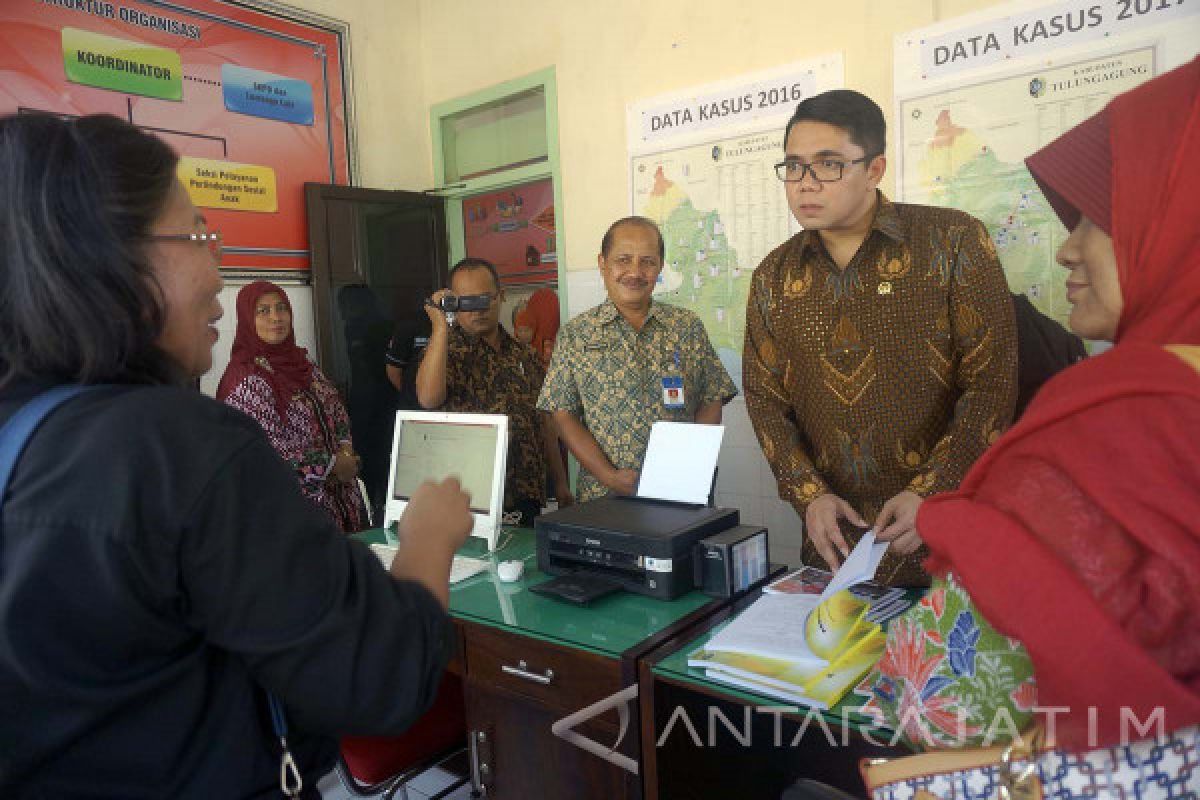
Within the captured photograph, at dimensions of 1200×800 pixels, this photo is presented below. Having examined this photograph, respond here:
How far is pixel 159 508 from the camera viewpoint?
0.69 metres

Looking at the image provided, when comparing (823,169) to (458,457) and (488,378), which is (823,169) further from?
(488,378)

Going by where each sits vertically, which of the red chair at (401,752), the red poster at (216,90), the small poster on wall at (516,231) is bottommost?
the red chair at (401,752)

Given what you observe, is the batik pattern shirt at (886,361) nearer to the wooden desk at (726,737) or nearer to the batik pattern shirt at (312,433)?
the wooden desk at (726,737)

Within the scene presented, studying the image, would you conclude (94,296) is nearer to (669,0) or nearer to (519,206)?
(669,0)

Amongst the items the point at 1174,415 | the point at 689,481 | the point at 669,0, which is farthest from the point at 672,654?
the point at 669,0

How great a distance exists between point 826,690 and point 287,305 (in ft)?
9.34

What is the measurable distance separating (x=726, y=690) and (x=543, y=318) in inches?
122

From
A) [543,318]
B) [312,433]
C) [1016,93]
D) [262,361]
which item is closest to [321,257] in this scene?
[262,361]

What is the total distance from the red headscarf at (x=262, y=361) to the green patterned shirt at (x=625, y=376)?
1.14 meters

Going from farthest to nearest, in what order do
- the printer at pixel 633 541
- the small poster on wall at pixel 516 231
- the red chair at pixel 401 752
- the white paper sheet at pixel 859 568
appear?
the small poster on wall at pixel 516 231
the red chair at pixel 401 752
the printer at pixel 633 541
the white paper sheet at pixel 859 568

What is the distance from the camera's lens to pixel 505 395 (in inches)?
114

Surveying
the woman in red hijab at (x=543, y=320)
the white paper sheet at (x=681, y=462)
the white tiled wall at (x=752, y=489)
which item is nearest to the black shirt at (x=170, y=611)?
the white paper sheet at (x=681, y=462)

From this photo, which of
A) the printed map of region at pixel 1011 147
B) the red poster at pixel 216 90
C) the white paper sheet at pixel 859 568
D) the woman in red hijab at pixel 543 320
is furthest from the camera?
the woman in red hijab at pixel 543 320

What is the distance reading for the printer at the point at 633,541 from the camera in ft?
5.49
